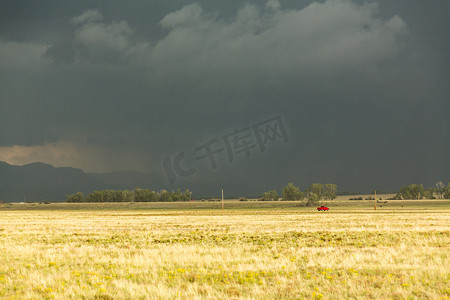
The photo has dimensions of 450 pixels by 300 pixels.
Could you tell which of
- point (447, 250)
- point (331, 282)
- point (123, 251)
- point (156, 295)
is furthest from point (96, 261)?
point (447, 250)

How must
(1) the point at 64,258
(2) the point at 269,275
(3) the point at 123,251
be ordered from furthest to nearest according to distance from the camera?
(3) the point at 123,251 < (1) the point at 64,258 < (2) the point at 269,275

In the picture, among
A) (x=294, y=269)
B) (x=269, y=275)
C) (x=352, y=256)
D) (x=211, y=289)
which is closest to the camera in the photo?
(x=211, y=289)

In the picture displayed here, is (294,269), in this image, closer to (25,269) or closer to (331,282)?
(331,282)

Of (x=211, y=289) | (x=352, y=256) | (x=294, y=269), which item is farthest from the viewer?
(x=352, y=256)

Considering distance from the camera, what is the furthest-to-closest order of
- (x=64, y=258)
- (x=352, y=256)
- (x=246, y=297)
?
1. (x=64, y=258)
2. (x=352, y=256)
3. (x=246, y=297)

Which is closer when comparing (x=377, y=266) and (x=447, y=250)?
(x=377, y=266)

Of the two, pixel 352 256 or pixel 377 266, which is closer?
pixel 377 266

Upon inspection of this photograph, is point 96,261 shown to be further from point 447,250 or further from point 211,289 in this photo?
point 447,250

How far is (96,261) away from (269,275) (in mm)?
8956

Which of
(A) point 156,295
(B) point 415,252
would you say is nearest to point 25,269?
(A) point 156,295

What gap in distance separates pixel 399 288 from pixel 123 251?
51.4ft

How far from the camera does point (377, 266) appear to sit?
16.8 m

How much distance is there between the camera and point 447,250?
72.4 ft

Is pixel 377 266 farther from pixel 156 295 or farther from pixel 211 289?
pixel 156 295
